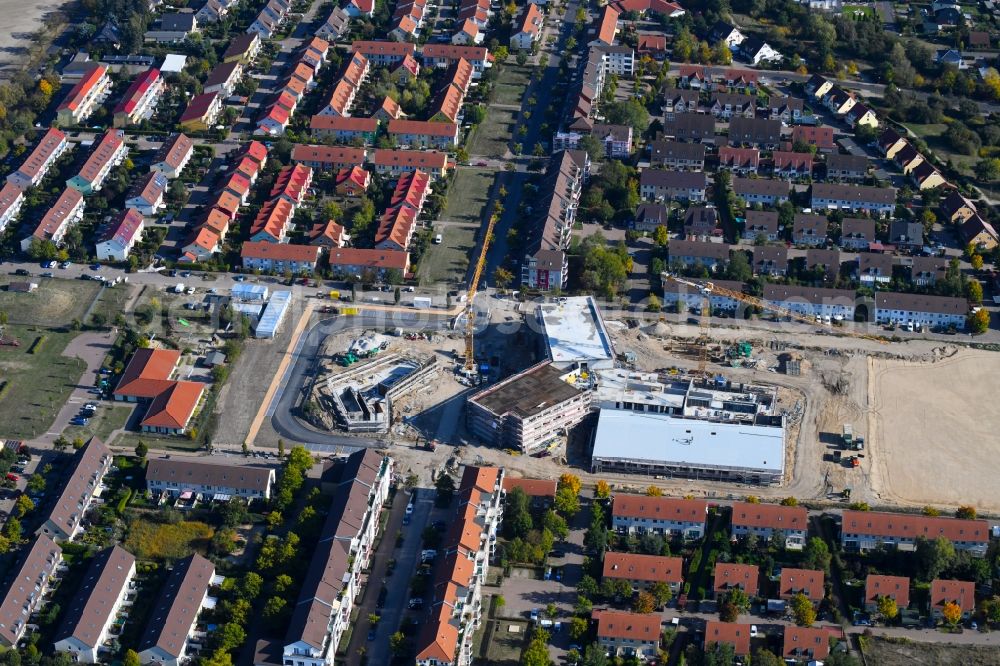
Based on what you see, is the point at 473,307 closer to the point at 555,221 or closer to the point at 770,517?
the point at 555,221

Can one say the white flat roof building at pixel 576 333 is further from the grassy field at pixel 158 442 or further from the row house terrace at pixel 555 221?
the grassy field at pixel 158 442

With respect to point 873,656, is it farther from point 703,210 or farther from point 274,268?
point 274,268

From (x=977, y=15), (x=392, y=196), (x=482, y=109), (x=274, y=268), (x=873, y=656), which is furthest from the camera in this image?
(x=977, y=15)

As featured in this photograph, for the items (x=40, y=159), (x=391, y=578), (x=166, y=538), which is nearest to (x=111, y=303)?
(x=40, y=159)

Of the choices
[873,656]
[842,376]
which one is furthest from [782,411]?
[873,656]

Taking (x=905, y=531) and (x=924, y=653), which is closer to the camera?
(x=924, y=653)

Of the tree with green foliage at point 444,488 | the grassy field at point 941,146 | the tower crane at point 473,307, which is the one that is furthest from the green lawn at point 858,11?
the tree with green foliage at point 444,488
